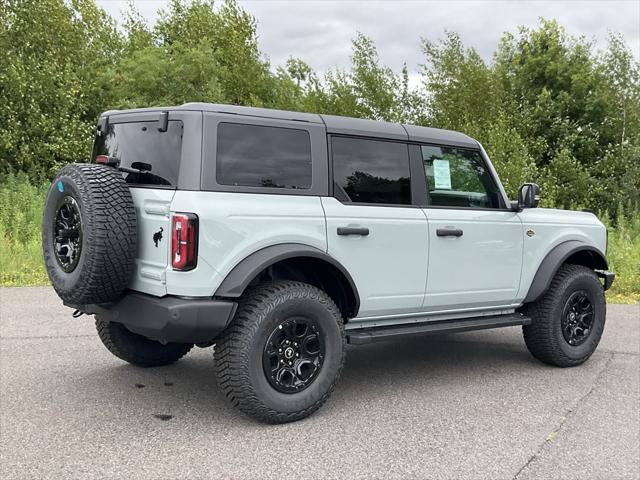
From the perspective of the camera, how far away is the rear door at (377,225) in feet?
14.0

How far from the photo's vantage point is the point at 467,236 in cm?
489

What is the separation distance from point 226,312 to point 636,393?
3.20 m

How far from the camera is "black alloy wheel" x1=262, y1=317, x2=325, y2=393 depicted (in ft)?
12.8

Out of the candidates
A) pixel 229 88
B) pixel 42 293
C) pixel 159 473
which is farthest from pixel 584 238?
pixel 229 88

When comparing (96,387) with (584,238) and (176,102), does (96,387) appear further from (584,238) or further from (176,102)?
(176,102)

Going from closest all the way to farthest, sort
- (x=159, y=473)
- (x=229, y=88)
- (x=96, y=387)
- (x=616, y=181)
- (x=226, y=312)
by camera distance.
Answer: (x=159, y=473)
(x=226, y=312)
(x=96, y=387)
(x=616, y=181)
(x=229, y=88)

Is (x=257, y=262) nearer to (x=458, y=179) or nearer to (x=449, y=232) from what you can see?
(x=449, y=232)

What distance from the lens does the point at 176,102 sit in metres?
27.2

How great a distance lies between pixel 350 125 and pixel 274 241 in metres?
1.14

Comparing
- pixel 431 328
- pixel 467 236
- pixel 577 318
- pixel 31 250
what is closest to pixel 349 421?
pixel 431 328

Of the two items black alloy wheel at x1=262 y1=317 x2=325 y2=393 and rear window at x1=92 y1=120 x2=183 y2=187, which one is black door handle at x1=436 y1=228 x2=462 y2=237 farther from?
rear window at x1=92 y1=120 x2=183 y2=187

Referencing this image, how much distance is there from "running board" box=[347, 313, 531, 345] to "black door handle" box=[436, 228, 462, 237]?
695 mm

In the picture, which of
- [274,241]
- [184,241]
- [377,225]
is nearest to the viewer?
[184,241]

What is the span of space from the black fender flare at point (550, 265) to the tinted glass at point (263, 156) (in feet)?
7.61
